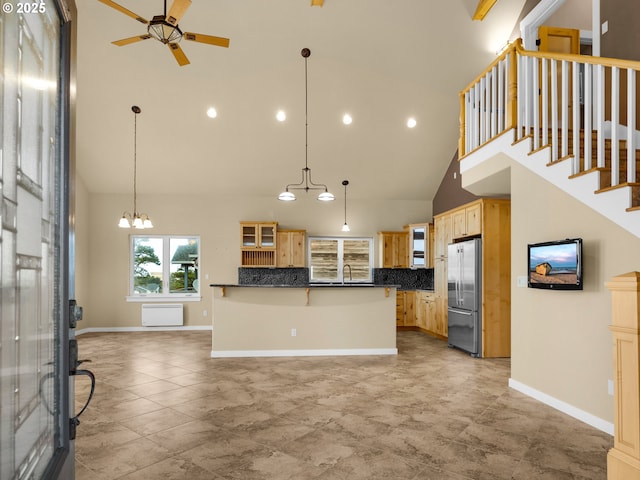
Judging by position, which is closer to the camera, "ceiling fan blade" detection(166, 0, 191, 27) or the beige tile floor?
the beige tile floor

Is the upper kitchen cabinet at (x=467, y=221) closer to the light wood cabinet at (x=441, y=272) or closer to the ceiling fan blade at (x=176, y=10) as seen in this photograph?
the light wood cabinet at (x=441, y=272)

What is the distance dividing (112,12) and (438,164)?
6265 millimetres

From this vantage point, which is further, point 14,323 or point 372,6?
point 372,6

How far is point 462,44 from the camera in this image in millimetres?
6410

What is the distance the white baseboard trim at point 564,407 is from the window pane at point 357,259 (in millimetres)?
5114

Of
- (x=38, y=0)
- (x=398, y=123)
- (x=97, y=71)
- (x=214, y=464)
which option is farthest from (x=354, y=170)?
(x=38, y=0)

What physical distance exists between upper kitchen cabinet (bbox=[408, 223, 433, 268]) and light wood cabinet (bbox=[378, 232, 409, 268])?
25 cm

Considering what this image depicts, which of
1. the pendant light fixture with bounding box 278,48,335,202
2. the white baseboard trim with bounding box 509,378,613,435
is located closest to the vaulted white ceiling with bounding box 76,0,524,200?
the pendant light fixture with bounding box 278,48,335,202

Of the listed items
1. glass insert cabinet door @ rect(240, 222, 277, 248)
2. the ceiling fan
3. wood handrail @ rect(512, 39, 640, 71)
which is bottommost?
glass insert cabinet door @ rect(240, 222, 277, 248)

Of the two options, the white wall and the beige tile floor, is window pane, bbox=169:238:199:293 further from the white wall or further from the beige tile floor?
the beige tile floor

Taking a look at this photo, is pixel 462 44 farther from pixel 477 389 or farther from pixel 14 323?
pixel 14 323

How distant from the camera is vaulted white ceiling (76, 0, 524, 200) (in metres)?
6.04

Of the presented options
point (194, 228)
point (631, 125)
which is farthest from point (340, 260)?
point (631, 125)

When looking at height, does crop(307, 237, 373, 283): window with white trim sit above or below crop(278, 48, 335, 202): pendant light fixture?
below
